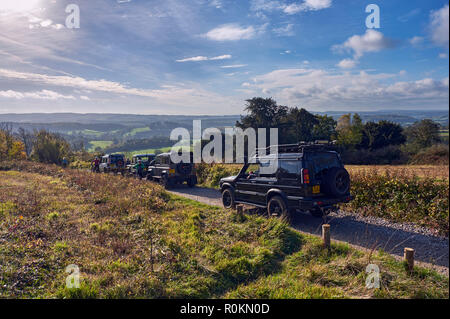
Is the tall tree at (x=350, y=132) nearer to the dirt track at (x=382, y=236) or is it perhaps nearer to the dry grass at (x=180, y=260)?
the dirt track at (x=382, y=236)

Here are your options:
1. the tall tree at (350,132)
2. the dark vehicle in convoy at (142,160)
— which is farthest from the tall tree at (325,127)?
the dark vehicle in convoy at (142,160)

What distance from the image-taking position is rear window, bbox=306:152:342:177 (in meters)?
7.32

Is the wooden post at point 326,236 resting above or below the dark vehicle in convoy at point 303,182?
below

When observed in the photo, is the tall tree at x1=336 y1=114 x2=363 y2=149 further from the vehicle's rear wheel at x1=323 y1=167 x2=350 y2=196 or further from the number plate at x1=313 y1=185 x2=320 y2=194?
the number plate at x1=313 y1=185 x2=320 y2=194

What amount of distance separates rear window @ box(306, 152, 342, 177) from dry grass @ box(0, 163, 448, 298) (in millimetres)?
1817

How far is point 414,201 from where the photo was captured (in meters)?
7.99

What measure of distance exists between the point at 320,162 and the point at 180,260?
15.4ft

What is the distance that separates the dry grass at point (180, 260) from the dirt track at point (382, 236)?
0.81m

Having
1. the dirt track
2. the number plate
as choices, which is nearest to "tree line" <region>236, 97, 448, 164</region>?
the dirt track

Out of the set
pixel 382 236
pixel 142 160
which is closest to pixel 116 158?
pixel 142 160

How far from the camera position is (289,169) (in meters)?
7.62

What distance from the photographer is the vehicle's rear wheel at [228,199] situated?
32.5ft

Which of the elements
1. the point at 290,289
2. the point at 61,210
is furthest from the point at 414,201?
the point at 61,210
